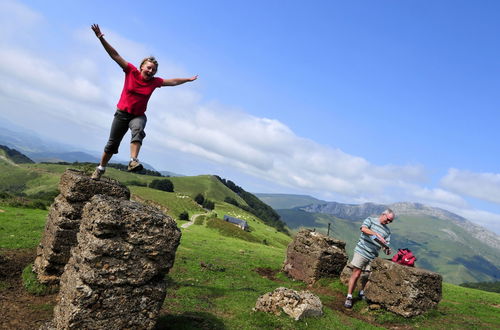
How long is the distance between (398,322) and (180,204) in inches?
4042

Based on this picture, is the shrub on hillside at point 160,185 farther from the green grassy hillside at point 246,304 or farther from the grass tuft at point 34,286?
the grass tuft at point 34,286

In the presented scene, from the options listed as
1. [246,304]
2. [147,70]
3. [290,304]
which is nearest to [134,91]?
[147,70]

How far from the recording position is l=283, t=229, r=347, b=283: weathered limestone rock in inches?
866

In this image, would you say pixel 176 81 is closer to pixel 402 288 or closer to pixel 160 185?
pixel 402 288

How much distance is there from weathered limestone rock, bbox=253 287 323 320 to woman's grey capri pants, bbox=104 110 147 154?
25.9 feet

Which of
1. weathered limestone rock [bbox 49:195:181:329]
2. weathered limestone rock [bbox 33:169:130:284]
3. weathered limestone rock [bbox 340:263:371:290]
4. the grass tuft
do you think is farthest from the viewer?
weathered limestone rock [bbox 340:263:371:290]

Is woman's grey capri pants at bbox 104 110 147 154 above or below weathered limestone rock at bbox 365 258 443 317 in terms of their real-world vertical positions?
above

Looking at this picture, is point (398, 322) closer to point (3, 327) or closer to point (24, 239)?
point (3, 327)

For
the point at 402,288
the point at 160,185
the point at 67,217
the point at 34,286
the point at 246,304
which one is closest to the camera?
the point at 34,286

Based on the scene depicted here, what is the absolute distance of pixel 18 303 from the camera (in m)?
12.1

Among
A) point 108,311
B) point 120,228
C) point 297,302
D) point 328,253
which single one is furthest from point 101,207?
point 328,253

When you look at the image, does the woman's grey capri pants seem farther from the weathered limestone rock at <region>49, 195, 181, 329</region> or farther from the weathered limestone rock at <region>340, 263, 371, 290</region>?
the weathered limestone rock at <region>340, 263, 371, 290</region>

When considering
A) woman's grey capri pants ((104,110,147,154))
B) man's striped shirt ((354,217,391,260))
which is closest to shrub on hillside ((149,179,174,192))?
man's striped shirt ((354,217,391,260))

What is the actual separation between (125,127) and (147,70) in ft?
7.21
